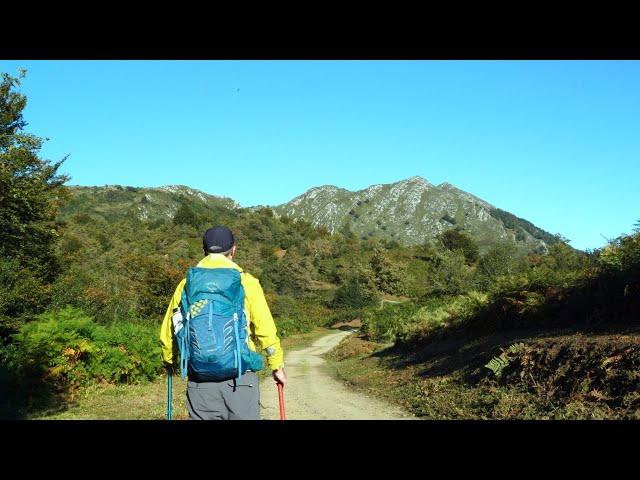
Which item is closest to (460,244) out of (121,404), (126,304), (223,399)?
(126,304)

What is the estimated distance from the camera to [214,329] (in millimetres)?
3385

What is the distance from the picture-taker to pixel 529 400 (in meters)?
8.73

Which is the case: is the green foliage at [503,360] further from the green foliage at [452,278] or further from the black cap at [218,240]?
the green foliage at [452,278]

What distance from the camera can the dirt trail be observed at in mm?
9977

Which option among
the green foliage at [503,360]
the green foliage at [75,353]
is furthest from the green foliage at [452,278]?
the green foliage at [503,360]

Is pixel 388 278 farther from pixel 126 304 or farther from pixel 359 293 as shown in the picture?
pixel 126 304

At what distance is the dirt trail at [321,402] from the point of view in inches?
393

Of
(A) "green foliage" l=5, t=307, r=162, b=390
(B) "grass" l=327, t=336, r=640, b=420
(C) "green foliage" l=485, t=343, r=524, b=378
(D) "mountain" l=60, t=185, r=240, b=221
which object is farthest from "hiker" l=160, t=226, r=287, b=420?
(D) "mountain" l=60, t=185, r=240, b=221

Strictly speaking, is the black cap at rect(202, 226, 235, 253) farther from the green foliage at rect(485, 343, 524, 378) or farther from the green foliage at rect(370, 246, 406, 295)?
the green foliage at rect(370, 246, 406, 295)

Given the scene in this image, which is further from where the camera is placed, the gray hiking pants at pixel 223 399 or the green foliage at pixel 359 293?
the green foliage at pixel 359 293

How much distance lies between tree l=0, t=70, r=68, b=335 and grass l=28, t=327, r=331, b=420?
17.4 ft

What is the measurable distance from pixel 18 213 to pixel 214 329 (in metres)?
15.8

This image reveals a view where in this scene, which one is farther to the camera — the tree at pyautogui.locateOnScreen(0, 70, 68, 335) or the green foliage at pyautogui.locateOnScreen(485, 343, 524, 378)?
the tree at pyautogui.locateOnScreen(0, 70, 68, 335)

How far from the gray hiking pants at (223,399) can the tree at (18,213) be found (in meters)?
12.3
